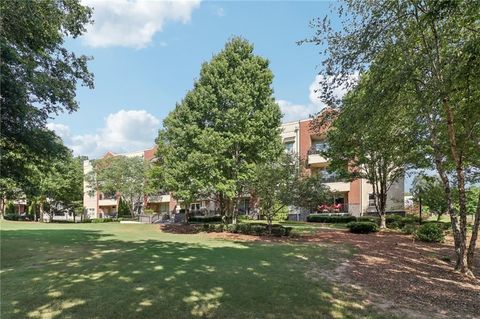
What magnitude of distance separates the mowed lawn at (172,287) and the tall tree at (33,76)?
12.2 feet

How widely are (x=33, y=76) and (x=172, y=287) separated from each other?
798 cm

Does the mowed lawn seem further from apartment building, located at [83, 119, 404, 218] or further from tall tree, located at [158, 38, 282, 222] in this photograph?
apartment building, located at [83, 119, 404, 218]

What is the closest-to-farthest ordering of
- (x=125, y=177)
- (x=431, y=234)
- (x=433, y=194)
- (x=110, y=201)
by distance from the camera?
1. (x=431, y=234)
2. (x=433, y=194)
3. (x=125, y=177)
4. (x=110, y=201)

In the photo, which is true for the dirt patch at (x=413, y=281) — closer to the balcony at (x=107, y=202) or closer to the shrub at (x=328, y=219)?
the shrub at (x=328, y=219)

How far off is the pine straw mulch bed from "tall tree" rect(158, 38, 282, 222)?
9768 millimetres

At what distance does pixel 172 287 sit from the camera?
7.64 metres

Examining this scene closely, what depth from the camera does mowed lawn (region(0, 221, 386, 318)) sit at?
20.7 feet

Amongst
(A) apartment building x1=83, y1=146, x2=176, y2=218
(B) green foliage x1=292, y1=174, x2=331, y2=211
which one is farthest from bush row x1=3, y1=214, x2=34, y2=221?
(B) green foliage x1=292, y1=174, x2=331, y2=211

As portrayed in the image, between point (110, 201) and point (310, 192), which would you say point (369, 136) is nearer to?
point (310, 192)

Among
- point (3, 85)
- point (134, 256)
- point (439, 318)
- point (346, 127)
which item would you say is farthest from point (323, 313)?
point (3, 85)

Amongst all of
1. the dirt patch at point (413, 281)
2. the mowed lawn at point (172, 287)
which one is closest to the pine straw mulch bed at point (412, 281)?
the dirt patch at point (413, 281)

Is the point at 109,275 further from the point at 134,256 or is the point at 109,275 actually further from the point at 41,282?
the point at 134,256

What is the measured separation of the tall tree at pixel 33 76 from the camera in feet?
34.3

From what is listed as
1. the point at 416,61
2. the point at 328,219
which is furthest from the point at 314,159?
the point at 416,61
